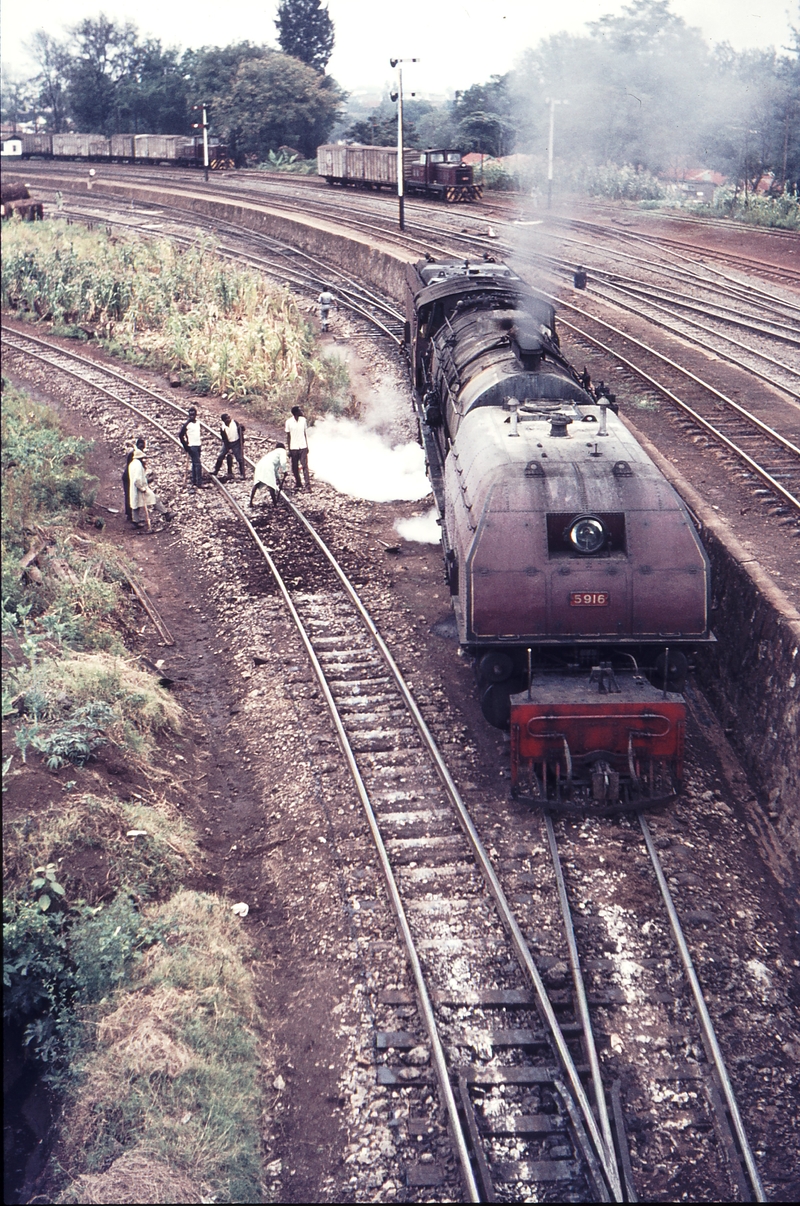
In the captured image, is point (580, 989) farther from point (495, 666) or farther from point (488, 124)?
point (488, 124)

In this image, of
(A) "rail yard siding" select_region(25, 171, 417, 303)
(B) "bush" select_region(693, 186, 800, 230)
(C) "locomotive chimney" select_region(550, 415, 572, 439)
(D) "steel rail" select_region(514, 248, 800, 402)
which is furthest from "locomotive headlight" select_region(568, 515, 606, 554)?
(B) "bush" select_region(693, 186, 800, 230)

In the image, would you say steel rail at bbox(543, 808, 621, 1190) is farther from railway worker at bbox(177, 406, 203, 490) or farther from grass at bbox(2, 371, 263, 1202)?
railway worker at bbox(177, 406, 203, 490)

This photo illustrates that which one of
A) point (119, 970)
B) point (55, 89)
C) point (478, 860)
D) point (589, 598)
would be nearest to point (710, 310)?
point (589, 598)

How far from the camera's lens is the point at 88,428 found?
64.3ft

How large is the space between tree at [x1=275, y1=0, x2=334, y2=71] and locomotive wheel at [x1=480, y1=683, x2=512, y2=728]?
70.0 meters

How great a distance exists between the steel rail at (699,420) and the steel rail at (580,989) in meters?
7.12

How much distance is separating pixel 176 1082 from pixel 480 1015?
2.08 m

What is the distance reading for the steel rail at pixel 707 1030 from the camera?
5.88 metres

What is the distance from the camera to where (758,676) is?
1013 cm

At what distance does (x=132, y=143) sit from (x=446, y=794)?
57339 millimetres

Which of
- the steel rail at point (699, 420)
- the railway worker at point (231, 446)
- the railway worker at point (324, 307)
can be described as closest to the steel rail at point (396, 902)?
the railway worker at point (231, 446)

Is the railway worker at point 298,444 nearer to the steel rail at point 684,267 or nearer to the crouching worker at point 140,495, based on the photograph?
Answer: the crouching worker at point 140,495

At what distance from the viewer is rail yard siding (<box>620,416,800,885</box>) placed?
9.10 m

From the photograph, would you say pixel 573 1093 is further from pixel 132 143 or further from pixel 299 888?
pixel 132 143
